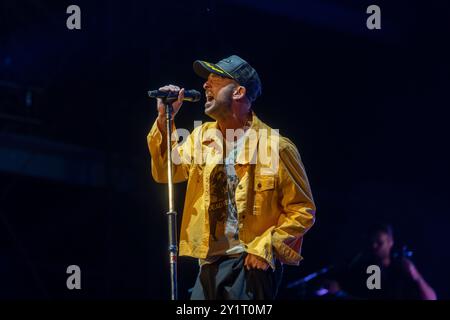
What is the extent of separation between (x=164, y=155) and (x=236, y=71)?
0.59 meters

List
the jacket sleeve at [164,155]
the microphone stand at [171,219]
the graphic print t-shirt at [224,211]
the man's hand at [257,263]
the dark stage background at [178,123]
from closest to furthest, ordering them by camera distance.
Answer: the microphone stand at [171,219], the man's hand at [257,263], the graphic print t-shirt at [224,211], the jacket sleeve at [164,155], the dark stage background at [178,123]

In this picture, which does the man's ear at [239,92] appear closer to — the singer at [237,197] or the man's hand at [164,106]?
the singer at [237,197]

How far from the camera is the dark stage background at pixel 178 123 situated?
7.07m

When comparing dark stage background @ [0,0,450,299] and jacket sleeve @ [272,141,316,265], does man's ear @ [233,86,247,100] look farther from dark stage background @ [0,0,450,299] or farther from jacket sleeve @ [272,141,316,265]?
dark stage background @ [0,0,450,299]

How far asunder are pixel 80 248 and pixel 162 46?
1.94m

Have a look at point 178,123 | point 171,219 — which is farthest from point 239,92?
point 178,123

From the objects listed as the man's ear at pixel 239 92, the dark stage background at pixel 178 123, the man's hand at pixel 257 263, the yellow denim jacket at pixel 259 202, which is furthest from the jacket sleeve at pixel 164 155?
the dark stage background at pixel 178 123

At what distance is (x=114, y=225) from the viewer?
749 centimetres

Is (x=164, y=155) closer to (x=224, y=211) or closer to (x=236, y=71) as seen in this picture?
(x=224, y=211)

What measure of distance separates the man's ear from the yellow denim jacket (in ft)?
0.60

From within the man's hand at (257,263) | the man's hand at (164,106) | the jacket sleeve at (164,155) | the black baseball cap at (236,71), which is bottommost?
the man's hand at (257,263)

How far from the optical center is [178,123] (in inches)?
281

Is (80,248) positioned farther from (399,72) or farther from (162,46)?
(399,72)

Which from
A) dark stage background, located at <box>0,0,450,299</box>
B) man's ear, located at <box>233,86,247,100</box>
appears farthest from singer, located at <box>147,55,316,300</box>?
dark stage background, located at <box>0,0,450,299</box>
